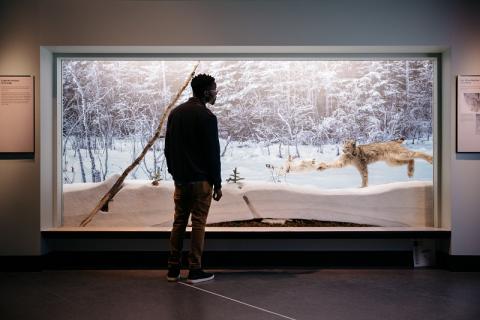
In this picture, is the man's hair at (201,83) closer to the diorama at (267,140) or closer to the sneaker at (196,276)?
the diorama at (267,140)

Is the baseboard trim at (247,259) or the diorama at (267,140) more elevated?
the diorama at (267,140)

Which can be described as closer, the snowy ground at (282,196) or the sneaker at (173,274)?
the sneaker at (173,274)

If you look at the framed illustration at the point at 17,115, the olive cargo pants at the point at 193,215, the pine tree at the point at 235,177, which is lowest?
the olive cargo pants at the point at 193,215

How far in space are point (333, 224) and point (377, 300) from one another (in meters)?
1.32

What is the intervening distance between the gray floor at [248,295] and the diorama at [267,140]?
603mm

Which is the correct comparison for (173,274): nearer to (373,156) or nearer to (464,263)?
(373,156)

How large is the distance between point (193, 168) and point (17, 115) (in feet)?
5.79

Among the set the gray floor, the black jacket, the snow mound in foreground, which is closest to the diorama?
the snow mound in foreground

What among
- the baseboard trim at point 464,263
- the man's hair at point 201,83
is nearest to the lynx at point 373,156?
the baseboard trim at point 464,263

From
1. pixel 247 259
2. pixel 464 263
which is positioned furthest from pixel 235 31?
pixel 464 263

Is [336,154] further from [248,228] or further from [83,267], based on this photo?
[83,267]

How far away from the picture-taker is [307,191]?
189 inches

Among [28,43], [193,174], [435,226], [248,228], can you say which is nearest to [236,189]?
[248,228]

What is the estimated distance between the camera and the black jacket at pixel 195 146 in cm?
396
